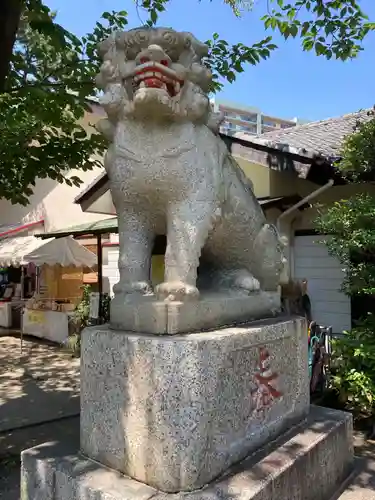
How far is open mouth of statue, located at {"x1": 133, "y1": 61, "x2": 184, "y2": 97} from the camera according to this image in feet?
7.41

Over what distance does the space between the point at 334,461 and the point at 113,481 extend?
1545 millimetres

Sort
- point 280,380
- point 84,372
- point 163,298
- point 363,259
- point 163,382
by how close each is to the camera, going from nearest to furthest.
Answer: point 163,382 → point 163,298 → point 84,372 → point 280,380 → point 363,259

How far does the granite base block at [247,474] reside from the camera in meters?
2.07

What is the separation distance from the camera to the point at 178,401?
209 cm

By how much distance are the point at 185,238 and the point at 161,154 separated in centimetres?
49

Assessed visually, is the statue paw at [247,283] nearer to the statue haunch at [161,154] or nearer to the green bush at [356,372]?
the statue haunch at [161,154]

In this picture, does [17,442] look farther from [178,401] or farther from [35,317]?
[35,317]

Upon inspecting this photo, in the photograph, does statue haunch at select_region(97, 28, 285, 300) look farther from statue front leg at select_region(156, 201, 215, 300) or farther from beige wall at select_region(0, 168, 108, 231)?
beige wall at select_region(0, 168, 108, 231)

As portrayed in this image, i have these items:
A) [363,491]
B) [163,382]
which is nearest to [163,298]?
[163,382]

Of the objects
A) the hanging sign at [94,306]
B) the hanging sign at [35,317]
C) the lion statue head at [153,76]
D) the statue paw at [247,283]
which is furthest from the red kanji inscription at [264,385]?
the hanging sign at [35,317]

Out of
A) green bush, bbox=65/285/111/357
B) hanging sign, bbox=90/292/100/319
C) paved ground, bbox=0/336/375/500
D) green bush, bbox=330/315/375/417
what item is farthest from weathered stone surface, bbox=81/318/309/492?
green bush, bbox=65/285/111/357

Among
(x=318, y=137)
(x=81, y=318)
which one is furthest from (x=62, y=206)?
(x=318, y=137)

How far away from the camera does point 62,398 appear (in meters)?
5.69

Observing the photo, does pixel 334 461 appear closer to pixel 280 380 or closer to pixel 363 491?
pixel 363 491
